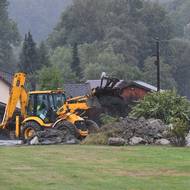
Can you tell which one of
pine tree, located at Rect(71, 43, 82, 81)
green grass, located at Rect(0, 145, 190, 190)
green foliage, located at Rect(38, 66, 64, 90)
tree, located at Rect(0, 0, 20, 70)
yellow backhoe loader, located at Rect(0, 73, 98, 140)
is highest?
tree, located at Rect(0, 0, 20, 70)

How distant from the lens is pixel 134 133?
30.9 m

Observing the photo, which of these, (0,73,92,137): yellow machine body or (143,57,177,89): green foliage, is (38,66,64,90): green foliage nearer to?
(0,73,92,137): yellow machine body

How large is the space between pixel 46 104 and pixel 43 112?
432 mm

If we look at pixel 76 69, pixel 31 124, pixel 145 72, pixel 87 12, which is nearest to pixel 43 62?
pixel 76 69

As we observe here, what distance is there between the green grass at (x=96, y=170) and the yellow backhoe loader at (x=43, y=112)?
32.5ft

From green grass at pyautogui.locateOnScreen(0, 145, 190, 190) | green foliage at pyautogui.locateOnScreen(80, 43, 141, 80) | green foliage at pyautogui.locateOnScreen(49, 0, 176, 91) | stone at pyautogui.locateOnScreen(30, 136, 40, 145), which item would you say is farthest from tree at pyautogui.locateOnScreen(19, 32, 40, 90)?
green grass at pyautogui.locateOnScreen(0, 145, 190, 190)

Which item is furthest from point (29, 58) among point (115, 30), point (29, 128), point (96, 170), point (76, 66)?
point (96, 170)

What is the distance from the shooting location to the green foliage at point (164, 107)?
34469 mm

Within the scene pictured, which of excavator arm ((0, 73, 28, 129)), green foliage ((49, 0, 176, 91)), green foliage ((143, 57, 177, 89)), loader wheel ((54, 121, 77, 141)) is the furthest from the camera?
green foliage ((49, 0, 176, 91))

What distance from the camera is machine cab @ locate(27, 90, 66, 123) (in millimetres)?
35750

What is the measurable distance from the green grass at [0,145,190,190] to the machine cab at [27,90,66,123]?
11120mm

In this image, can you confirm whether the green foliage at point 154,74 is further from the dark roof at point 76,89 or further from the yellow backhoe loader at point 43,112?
the yellow backhoe loader at point 43,112

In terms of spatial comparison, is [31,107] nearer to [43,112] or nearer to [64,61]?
[43,112]

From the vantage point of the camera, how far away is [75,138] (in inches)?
1293
